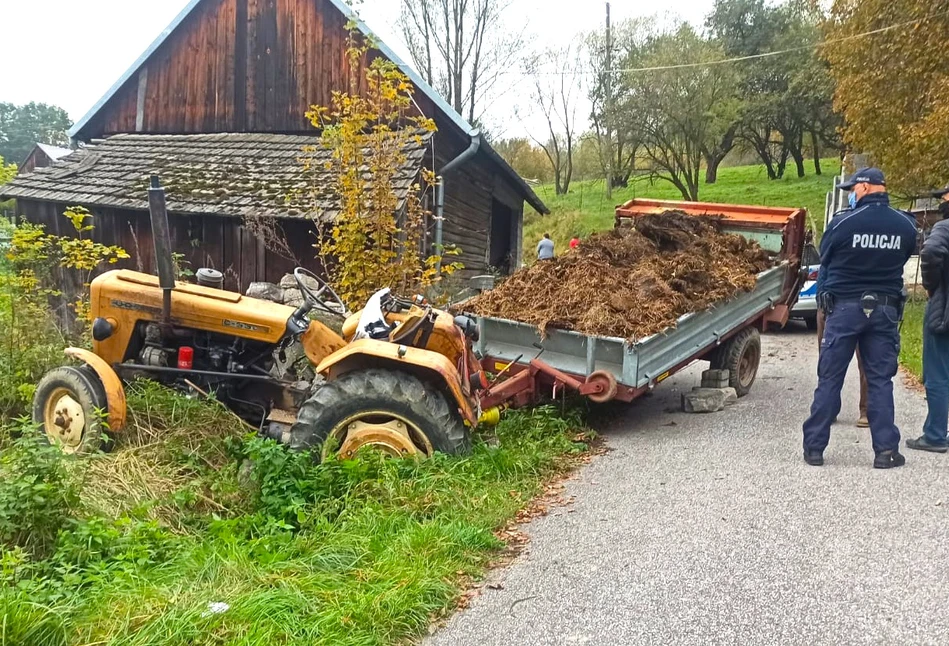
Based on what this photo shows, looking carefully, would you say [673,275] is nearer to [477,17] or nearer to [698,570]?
[698,570]

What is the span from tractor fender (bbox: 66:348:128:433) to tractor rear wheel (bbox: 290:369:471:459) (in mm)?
1301

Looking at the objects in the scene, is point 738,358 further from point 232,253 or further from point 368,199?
point 232,253

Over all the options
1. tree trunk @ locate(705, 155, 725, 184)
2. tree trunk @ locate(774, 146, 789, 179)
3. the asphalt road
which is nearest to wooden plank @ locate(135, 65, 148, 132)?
the asphalt road

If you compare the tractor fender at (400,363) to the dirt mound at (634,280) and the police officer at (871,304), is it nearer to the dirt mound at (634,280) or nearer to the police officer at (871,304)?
the dirt mound at (634,280)

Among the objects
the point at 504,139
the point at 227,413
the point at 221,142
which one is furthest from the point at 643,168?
the point at 227,413

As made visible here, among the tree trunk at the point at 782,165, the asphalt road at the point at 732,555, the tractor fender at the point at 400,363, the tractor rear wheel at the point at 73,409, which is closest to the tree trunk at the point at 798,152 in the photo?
the tree trunk at the point at 782,165

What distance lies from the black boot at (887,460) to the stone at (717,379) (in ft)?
8.51

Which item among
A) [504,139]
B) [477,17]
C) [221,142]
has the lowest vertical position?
[221,142]

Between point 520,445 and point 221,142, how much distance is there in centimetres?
1041

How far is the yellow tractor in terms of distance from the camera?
15.2 ft

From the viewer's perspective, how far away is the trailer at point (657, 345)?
5.95 meters

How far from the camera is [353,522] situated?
397cm

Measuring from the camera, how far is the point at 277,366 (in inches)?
215

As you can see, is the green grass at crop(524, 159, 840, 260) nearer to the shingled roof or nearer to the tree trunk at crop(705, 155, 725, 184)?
the tree trunk at crop(705, 155, 725, 184)
